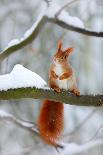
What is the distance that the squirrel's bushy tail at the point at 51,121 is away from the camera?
7.01 feet

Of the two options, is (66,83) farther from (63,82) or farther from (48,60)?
(48,60)

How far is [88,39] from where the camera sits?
312 inches

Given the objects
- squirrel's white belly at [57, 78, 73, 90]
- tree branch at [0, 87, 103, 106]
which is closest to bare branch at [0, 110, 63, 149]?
squirrel's white belly at [57, 78, 73, 90]

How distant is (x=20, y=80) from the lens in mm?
1918

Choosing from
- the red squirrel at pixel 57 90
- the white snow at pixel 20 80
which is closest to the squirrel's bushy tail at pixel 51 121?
the red squirrel at pixel 57 90

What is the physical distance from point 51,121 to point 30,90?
0.92ft

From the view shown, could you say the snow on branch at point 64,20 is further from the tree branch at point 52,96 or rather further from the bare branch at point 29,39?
the tree branch at point 52,96

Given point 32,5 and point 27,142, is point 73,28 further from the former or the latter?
point 32,5

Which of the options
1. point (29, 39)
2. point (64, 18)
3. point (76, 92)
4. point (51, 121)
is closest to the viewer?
point (76, 92)

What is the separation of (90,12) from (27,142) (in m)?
1.57

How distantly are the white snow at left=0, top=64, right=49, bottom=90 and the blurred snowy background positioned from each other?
3.11m

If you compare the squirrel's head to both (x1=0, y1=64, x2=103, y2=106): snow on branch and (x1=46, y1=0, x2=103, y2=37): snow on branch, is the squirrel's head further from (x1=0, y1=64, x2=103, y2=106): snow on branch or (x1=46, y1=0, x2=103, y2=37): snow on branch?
(x1=46, y1=0, x2=103, y2=37): snow on branch

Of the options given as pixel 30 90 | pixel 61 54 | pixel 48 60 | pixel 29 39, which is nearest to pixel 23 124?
pixel 29 39

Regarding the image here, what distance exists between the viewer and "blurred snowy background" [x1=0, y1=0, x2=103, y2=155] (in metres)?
5.86
